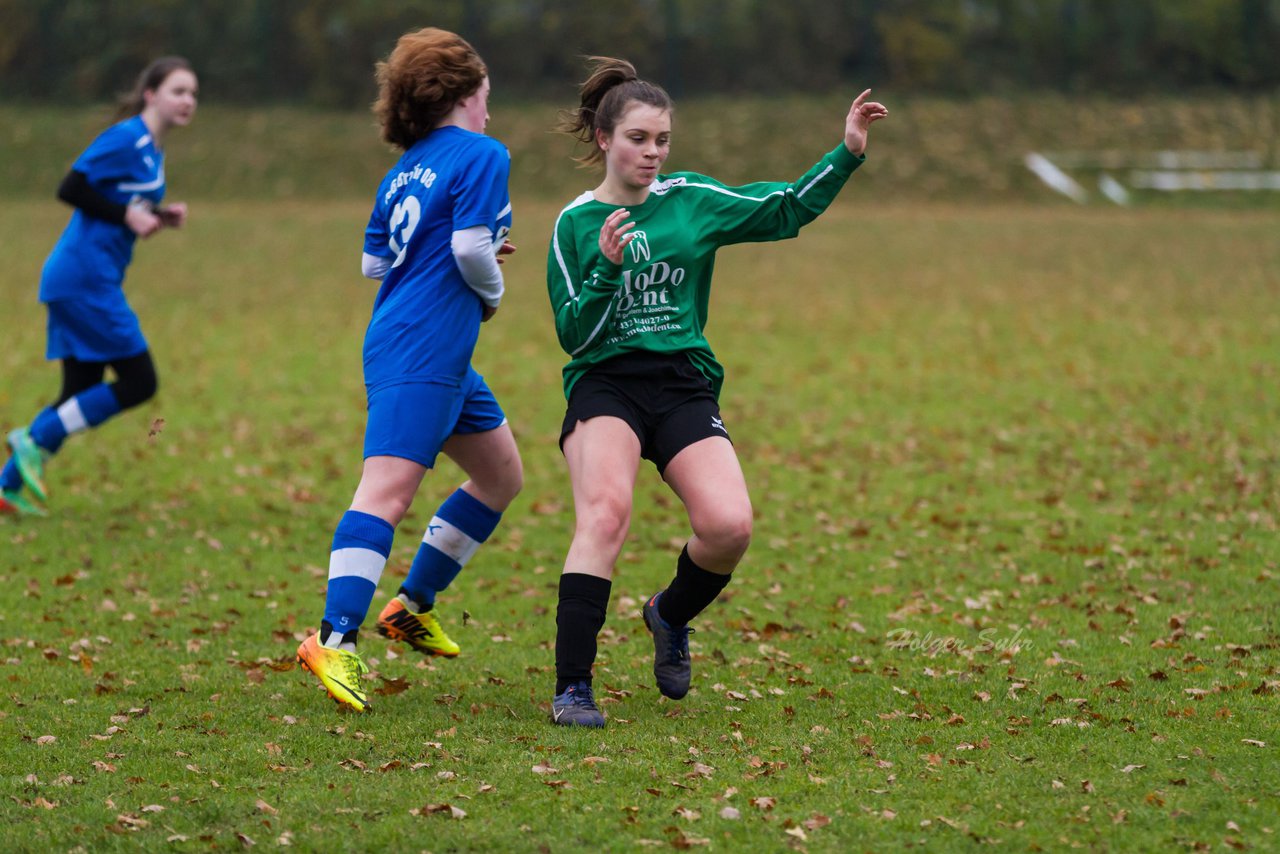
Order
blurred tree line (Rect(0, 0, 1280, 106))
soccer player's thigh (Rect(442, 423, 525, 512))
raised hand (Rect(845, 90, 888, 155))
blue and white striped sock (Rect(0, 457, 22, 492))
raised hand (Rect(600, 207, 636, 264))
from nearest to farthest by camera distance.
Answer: raised hand (Rect(600, 207, 636, 264)) < raised hand (Rect(845, 90, 888, 155)) < soccer player's thigh (Rect(442, 423, 525, 512)) < blue and white striped sock (Rect(0, 457, 22, 492)) < blurred tree line (Rect(0, 0, 1280, 106))

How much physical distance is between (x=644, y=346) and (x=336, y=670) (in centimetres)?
154

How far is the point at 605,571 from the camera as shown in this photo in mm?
5215

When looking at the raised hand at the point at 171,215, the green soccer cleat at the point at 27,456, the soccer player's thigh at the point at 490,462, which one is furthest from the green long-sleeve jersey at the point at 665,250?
the green soccer cleat at the point at 27,456

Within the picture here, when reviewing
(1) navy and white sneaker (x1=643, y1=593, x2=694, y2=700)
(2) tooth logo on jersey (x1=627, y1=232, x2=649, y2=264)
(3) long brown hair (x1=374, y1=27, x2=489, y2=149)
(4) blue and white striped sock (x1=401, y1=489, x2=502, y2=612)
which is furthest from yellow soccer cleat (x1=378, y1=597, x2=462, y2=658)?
(3) long brown hair (x1=374, y1=27, x2=489, y2=149)

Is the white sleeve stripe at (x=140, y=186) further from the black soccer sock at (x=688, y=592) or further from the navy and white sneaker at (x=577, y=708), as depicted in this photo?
the navy and white sneaker at (x=577, y=708)

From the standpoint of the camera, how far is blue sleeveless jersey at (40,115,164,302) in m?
8.46

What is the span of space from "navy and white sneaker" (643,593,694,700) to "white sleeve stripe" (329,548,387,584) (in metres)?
1.06

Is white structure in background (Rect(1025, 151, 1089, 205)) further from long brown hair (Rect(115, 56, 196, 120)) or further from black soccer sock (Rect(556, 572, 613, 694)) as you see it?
black soccer sock (Rect(556, 572, 613, 694))

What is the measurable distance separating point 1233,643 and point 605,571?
9.25 ft

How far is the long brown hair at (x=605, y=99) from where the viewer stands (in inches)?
206

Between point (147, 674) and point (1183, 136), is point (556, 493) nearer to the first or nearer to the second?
point (147, 674)

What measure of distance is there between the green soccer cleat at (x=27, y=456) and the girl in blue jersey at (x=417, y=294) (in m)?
4.09

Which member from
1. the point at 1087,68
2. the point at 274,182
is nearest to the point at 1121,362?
the point at 274,182

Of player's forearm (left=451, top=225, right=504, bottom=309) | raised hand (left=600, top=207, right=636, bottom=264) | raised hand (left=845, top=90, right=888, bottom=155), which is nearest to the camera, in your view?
raised hand (left=600, top=207, right=636, bottom=264)
